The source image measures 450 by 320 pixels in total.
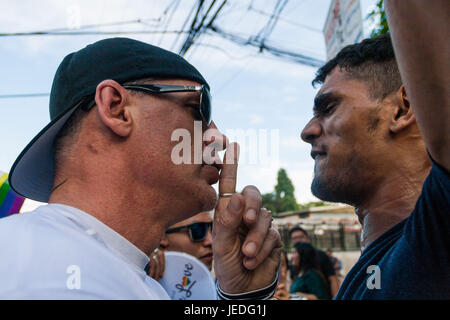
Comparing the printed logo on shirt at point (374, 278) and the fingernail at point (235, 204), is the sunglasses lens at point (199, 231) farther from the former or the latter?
the printed logo on shirt at point (374, 278)

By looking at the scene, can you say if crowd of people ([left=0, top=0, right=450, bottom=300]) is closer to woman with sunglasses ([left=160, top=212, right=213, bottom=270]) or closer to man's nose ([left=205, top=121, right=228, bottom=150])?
man's nose ([left=205, top=121, right=228, bottom=150])

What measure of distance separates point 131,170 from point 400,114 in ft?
4.25

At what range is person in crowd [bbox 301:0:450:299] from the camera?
0.86m

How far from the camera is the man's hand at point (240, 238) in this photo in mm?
1605

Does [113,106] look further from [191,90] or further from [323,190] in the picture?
[323,190]

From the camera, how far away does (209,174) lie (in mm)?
1650

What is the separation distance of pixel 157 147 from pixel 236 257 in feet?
2.35

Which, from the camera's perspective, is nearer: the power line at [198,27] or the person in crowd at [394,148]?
the person in crowd at [394,148]

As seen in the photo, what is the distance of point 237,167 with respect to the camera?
5.73ft

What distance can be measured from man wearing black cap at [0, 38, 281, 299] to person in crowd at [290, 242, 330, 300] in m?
3.29

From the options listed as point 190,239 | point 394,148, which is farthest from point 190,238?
point 394,148

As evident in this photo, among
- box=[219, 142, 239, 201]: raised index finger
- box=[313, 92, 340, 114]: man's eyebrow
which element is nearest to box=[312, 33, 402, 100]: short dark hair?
box=[313, 92, 340, 114]: man's eyebrow

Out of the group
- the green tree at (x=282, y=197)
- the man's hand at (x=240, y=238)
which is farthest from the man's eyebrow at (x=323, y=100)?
the green tree at (x=282, y=197)
